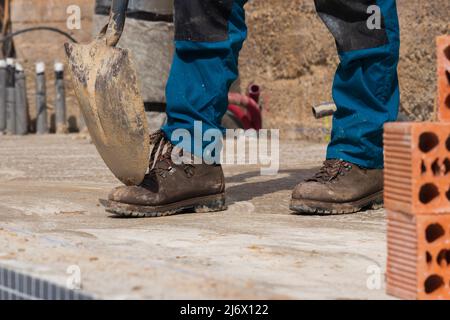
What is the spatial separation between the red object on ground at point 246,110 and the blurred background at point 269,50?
0.27 feet

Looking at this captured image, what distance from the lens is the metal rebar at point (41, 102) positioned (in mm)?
8664

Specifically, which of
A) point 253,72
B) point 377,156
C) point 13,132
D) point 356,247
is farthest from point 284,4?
point 356,247

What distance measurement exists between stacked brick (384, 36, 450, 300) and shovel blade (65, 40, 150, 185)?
1217mm

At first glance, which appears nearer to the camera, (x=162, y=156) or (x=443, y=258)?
(x=443, y=258)

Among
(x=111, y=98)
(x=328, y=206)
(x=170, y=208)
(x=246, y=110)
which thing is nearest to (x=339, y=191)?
(x=328, y=206)

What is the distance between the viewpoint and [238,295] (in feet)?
6.47

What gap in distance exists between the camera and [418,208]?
6.68 ft

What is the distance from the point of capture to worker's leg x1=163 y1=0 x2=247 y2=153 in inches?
134

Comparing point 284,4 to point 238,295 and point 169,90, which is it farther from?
point 238,295

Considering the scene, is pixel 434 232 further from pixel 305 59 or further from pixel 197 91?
pixel 305 59

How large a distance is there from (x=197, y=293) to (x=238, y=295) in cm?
7

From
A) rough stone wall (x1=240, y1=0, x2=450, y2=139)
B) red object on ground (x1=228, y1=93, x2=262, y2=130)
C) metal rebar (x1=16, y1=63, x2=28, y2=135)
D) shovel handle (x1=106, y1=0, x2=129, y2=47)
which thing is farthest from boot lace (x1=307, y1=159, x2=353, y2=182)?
metal rebar (x1=16, y1=63, x2=28, y2=135)

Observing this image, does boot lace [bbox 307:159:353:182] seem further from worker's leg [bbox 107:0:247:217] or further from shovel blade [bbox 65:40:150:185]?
shovel blade [bbox 65:40:150:185]

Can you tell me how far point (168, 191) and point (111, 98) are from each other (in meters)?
0.38
